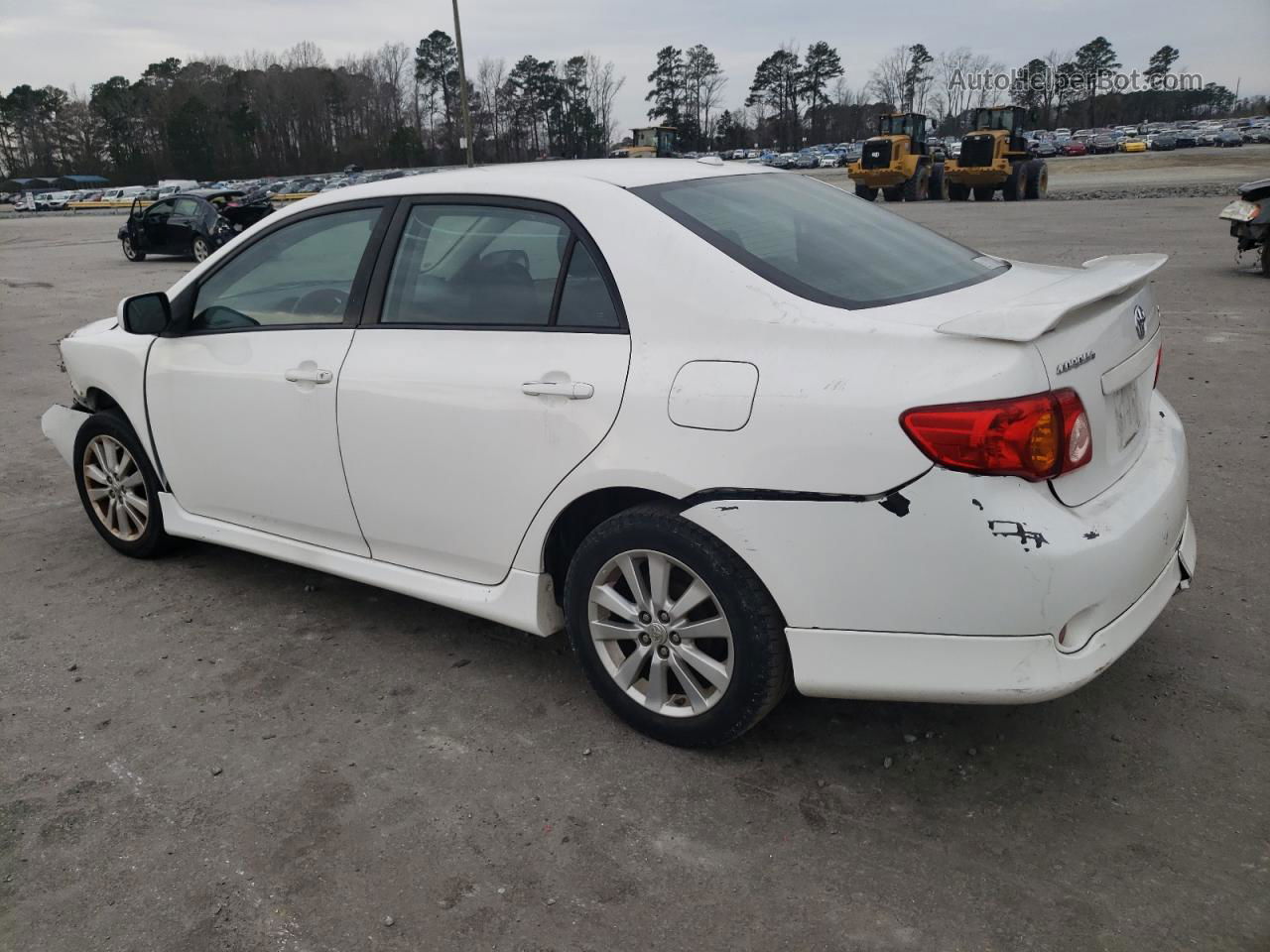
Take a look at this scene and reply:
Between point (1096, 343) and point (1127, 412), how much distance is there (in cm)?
33

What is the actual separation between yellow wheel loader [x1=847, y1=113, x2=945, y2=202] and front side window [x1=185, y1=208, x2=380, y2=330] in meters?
29.4

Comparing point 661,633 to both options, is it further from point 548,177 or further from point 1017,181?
point 1017,181

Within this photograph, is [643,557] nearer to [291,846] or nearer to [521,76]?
[291,846]

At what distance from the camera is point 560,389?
296 cm

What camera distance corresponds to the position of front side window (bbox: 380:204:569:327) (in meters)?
3.18

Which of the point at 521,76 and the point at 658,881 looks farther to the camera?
the point at 521,76

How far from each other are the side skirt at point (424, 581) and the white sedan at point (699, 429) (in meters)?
0.01

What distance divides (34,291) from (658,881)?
17219 millimetres

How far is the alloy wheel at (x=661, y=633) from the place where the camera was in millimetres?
2867

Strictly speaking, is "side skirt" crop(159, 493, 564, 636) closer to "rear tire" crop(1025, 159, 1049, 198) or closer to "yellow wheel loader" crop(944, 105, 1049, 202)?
"yellow wheel loader" crop(944, 105, 1049, 202)

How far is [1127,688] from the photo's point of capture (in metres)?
3.32

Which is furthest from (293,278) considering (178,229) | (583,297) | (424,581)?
(178,229)

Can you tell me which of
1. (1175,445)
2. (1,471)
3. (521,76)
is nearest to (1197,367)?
(1175,445)

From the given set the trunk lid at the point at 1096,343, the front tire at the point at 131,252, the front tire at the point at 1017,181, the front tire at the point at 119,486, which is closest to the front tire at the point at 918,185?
the front tire at the point at 1017,181
